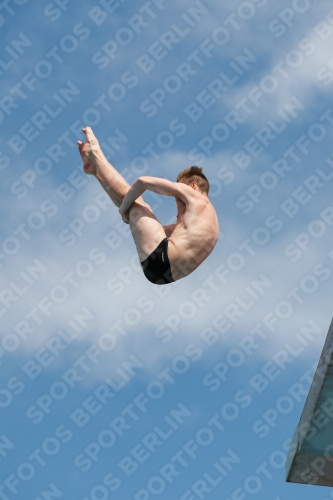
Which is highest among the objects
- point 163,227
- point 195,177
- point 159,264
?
point 195,177

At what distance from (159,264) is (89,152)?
2023 mm

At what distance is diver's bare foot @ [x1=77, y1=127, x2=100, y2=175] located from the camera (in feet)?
32.4

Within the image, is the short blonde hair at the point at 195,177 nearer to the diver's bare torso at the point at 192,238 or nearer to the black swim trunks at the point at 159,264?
the diver's bare torso at the point at 192,238

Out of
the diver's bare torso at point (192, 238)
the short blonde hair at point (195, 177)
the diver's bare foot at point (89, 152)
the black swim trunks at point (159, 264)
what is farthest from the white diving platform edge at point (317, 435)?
the diver's bare foot at point (89, 152)

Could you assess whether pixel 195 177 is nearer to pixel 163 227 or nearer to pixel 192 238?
pixel 163 227

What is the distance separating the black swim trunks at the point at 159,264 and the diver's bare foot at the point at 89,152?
1.58m

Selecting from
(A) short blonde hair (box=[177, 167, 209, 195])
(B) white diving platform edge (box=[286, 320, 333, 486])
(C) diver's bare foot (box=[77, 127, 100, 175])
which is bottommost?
(B) white diving platform edge (box=[286, 320, 333, 486])

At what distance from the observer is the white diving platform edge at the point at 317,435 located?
8242mm

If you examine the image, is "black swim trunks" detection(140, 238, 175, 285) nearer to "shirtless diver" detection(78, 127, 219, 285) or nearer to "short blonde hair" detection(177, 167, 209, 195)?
"shirtless diver" detection(78, 127, 219, 285)

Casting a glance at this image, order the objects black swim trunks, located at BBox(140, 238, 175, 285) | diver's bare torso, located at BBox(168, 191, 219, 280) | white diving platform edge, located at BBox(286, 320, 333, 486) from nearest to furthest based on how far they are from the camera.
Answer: white diving platform edge, located at BBox(286, 320, 333, 486) → black swim trunks, located at BBox(140, 238, 175, 285) → diver's bare torso, located at BBox(168, 191, 219, 280)

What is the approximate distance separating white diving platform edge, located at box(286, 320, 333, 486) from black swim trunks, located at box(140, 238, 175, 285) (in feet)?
7.42

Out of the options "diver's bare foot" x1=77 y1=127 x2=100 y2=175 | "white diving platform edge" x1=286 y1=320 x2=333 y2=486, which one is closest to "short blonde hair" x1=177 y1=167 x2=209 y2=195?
"diver's bare foot" x1=77 y1=127 x2=100 y2=175

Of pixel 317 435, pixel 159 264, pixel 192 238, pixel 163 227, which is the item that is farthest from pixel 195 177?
A: pixel 317 435

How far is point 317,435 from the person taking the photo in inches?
348
